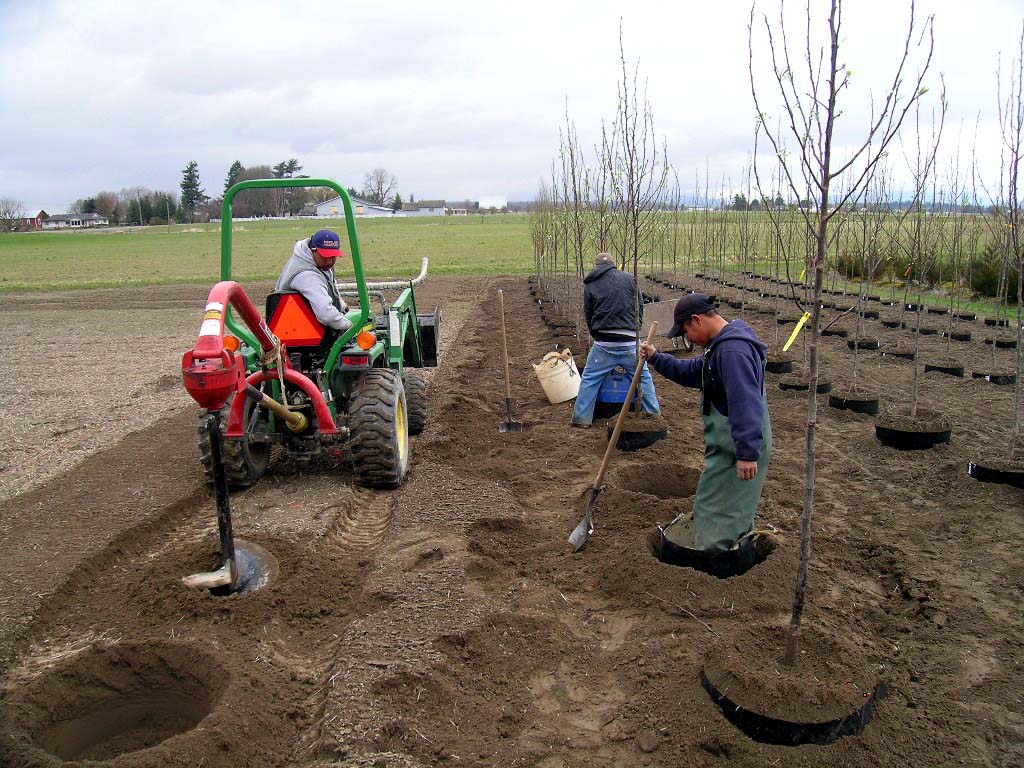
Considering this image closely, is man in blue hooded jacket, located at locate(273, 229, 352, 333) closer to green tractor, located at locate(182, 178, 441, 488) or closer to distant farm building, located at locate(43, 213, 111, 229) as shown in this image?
green tractor, located at locate(182, 178, 441, 488)

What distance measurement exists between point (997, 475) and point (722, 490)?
256 cm

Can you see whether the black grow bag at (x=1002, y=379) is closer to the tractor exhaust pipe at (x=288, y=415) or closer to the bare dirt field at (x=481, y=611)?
the bare dirt field at (x=481, y=611)

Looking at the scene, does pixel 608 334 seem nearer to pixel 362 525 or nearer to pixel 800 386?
pixel 800 386

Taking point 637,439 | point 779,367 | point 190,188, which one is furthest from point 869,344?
point 190,188

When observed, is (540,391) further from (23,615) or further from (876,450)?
(23,615)

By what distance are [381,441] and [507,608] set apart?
72.9 inches

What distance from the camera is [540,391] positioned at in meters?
8.74

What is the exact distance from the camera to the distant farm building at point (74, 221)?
9579cm

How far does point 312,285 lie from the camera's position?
529 cm

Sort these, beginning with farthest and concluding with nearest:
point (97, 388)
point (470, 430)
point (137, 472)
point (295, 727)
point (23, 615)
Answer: point (97, 388) < point (470, 430) < point (137, 472) < point (23, 615) < point (295, 727)

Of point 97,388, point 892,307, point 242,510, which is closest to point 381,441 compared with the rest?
point 242,510

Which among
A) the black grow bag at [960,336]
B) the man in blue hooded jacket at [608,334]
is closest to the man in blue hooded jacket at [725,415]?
the man in blue hooded jacket at [608,334]

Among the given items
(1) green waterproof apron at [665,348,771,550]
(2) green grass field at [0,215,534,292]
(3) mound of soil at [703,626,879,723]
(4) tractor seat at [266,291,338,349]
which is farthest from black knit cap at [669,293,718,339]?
(2) green grass field at [0,215,534,292]

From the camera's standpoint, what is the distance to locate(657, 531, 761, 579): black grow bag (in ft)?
12.8
